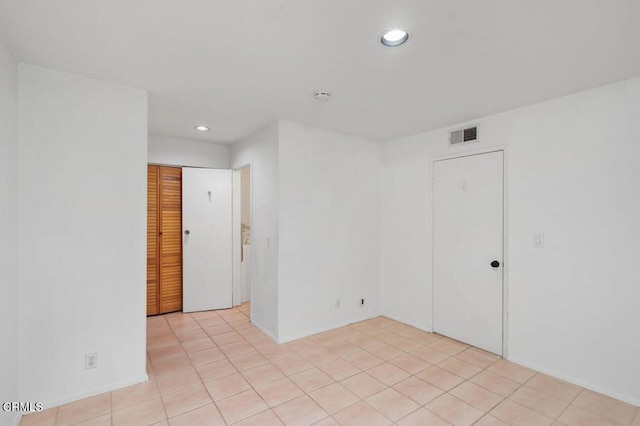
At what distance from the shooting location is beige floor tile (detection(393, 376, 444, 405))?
7.82 ft

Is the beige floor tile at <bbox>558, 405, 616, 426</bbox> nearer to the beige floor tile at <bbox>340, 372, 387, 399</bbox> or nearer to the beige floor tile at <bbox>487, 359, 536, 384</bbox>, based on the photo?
the beige floor tile at <bbox>487, 359, 536, 384</bbox>

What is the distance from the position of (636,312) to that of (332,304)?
2740mm

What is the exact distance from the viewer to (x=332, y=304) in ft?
12.6

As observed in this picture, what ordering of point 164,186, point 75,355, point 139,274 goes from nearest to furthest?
point 75,355 < point 139,274 < point 164,186

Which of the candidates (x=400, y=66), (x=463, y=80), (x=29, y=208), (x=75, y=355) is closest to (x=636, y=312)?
(x=463, y=80)

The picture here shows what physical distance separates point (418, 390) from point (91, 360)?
2591mm

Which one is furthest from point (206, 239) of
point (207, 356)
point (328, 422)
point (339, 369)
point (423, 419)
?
point (423, 419)

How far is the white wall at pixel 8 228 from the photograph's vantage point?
71.2 inches

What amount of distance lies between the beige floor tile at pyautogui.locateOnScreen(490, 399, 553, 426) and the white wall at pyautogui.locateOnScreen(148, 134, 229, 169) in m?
4.32

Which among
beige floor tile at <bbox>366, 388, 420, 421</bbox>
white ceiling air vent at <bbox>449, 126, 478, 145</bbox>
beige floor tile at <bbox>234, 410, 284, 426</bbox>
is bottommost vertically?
beige floor tile at <bbox>366, 388, 420, 421</bbox>

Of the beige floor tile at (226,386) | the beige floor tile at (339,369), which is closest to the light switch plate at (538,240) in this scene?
the beige floor tile at (339,369)

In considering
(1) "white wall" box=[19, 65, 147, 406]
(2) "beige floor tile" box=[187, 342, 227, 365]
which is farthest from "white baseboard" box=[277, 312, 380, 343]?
(1) "white wall" box=[19, 65, 147, 406]

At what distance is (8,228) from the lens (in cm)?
192

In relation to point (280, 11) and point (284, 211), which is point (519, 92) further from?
point (284, 211)
